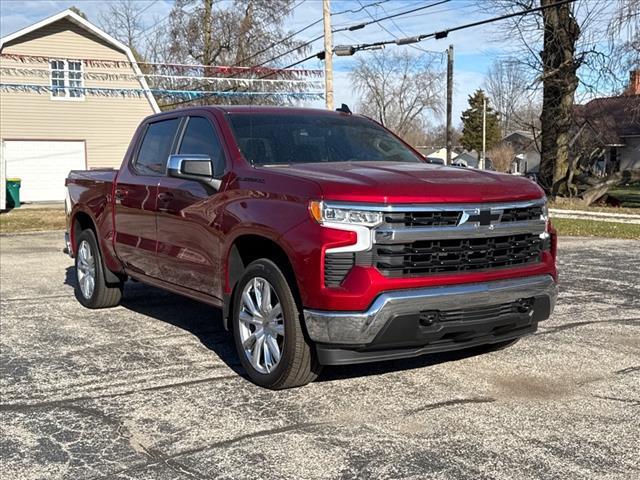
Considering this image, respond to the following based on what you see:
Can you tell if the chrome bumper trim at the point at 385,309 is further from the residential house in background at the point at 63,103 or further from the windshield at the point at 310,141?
the residential house in background at the point at 63,103

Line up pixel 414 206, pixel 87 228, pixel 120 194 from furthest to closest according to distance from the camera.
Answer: pixel 87 228 → pixel 120 194 → pixel 414 206

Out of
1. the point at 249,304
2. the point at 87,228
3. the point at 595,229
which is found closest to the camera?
the point at 249,304

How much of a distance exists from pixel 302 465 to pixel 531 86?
23068mm

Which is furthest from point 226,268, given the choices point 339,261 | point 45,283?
point 45,283

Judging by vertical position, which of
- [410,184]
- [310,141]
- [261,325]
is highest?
[310,141]

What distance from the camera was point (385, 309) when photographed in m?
4.04

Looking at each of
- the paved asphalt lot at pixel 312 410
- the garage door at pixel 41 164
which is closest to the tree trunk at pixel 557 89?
the garage door at pixel 41 164

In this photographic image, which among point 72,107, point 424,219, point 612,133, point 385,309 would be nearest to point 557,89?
point 72,107

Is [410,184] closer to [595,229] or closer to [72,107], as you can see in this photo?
[595,229]

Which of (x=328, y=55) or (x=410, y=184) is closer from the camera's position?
(x=410, y=184)

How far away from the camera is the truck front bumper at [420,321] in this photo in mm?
4066

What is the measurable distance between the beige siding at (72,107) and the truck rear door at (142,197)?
21.5m

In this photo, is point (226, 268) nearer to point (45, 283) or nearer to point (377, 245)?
point (377, 245)

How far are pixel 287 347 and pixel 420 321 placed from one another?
85 centimetres
